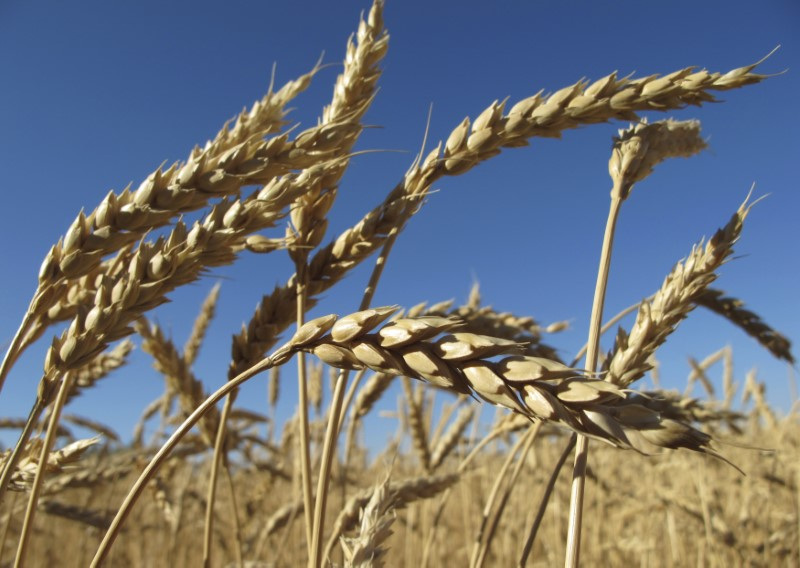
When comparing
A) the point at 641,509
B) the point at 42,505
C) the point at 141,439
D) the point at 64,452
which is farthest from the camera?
the point at 141,439

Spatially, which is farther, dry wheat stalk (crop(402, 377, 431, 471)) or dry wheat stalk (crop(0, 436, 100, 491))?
dry wheat stalk (crop(402, 377, 431, 471))

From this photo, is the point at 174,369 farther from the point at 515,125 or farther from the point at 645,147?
the point at 645,147

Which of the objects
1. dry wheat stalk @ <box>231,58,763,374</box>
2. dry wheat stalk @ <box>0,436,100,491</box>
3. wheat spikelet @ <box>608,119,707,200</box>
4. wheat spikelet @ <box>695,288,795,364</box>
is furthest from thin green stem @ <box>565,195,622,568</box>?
dry wheat stalk @ <box>0,436,100,491</box>

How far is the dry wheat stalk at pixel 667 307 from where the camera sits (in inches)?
37.0

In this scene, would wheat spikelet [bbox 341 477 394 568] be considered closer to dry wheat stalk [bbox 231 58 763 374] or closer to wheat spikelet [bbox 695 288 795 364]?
dry wheat stalk [bbox 231 58 763 374]

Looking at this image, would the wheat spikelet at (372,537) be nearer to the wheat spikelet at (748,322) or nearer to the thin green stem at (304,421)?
the thin green stem at (304,421)

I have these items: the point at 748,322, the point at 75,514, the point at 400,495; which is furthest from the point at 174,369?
the point at 748,322

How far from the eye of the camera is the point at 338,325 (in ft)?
2.31

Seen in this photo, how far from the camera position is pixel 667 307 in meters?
1.00

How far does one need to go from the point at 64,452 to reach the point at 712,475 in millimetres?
4513

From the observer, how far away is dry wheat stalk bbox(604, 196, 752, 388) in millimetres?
940

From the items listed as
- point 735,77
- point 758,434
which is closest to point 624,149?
point 735,77

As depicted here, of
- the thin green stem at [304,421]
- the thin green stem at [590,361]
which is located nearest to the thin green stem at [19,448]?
the thin green stem at [304,421]

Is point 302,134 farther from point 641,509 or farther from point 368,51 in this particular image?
point 641,509
